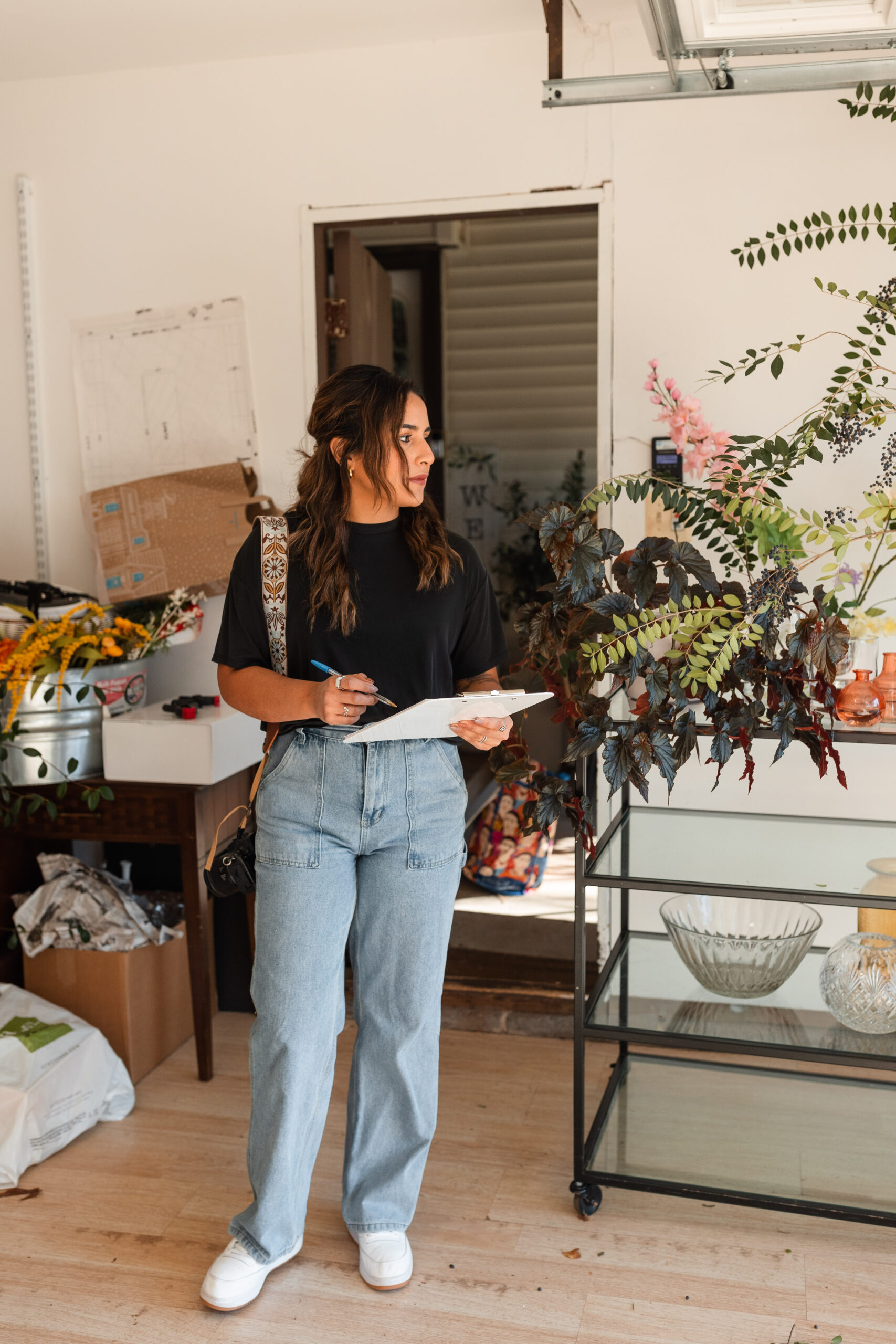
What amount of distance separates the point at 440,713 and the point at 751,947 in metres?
1.06

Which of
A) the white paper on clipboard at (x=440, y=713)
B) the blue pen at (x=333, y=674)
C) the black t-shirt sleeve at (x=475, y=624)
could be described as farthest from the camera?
the black t-shirt sleeve at (x=475, y=624)

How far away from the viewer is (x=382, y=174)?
321cm

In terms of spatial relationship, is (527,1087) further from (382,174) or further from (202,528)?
(382,174)

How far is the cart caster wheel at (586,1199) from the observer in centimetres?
236

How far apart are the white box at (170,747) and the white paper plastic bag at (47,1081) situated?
2.06ft

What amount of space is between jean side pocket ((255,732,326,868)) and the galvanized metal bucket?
110 cm

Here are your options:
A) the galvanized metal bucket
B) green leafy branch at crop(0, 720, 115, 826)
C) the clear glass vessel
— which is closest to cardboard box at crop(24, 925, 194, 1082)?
green leafy branch at crop(0, 720, 115, 826)

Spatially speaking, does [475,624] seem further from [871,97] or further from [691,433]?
[871,97]

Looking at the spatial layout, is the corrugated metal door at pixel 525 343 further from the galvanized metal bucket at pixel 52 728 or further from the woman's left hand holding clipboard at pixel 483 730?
the woman's left hand holding clipboard at pixel 483 730

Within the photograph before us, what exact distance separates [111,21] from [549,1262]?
319cm

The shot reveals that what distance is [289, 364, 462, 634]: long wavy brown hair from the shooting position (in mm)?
1998

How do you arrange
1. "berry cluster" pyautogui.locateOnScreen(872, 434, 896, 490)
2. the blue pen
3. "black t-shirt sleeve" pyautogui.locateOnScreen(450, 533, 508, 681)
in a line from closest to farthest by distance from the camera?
the blue pen → "black t-shirt sleeve" pyautogui.locateOnScreen(450, 533, 508, 681) → "berry cluster" pyautogui.locateOnScreen(872, 434, 896, 490)

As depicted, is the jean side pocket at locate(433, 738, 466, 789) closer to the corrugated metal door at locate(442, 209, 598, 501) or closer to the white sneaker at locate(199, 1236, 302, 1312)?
the white sneaker at locate(199, 1236, 302, 1312)

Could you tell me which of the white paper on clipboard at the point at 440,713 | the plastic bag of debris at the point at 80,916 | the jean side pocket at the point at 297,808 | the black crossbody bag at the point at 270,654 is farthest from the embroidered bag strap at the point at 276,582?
the plastic bag of debris at the point at 80,916
